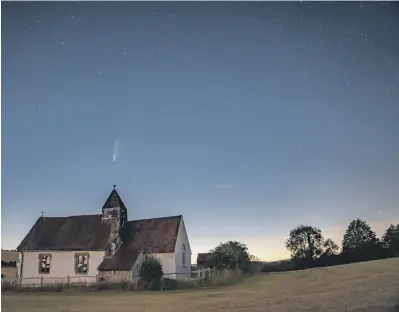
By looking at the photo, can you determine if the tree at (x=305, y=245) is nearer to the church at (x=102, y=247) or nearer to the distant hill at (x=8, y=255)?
the church at (x=102, y=247)

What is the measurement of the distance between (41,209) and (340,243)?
3.90 m

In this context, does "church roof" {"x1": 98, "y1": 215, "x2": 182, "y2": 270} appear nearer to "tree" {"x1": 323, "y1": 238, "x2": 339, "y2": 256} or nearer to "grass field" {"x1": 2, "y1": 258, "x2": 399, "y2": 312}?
"grass field" {"x1": 2, "y1": 258, "x2": 399, "y2": 312}

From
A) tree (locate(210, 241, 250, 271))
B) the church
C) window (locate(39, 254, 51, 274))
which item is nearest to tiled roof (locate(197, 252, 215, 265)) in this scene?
tree (locate(210, 241, 250, 271))

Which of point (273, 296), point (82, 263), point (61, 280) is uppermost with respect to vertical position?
point (82, 263)

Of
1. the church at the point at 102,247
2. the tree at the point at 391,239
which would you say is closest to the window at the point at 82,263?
the church at the point at 102,247

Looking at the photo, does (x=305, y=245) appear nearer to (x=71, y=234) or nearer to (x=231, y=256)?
(x=231, y=256)

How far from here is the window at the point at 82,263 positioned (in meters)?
5.92

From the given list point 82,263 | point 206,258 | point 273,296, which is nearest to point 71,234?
point 82,263

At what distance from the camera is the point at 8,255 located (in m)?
5.71

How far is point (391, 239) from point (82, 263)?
13.4ft

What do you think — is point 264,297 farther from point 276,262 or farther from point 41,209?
point 41,209

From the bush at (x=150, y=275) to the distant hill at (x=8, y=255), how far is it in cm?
164

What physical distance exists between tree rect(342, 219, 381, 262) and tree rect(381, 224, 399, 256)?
10 cm

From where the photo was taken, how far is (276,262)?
568cm
